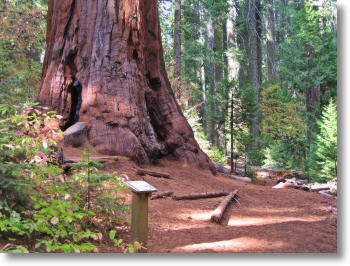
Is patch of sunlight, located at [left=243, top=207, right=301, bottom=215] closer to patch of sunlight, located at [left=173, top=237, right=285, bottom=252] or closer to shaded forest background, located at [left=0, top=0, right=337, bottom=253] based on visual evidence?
patch of sunlight, located at [left=173, top=237, right=285, bottom=252]

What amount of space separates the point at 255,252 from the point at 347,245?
1.25 meters

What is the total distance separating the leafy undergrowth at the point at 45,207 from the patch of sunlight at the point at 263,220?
159cm

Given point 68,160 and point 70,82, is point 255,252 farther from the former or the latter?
point 70,82

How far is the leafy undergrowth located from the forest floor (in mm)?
266

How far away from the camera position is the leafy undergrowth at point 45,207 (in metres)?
2.90

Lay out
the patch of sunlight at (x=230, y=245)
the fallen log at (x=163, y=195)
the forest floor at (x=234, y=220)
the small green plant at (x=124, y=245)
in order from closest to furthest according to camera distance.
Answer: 1. the small green plant at (x=124, y=245)
2. the patch of sunlight at (x=230, y=245)
3. the forest floor at (x=234, y=220)
4. the fallen log at (x=163, y=195)

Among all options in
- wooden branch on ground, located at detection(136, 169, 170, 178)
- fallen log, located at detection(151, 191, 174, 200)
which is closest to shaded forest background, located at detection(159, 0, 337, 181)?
wooden branch on ground, located at detection(136, 169, 170, 178)

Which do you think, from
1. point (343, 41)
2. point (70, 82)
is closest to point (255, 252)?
point (343, 41)

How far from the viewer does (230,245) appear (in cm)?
325

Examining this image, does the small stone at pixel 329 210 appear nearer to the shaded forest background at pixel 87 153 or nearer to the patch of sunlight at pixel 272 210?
the patch of sunlight at pixel 272 210

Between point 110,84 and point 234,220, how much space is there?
391 centimetres

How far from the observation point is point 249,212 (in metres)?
5.26

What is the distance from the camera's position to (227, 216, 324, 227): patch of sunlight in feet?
14.5

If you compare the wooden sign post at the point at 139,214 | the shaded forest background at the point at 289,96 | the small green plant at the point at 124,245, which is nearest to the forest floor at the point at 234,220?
the small green plant at the point at 124,245
